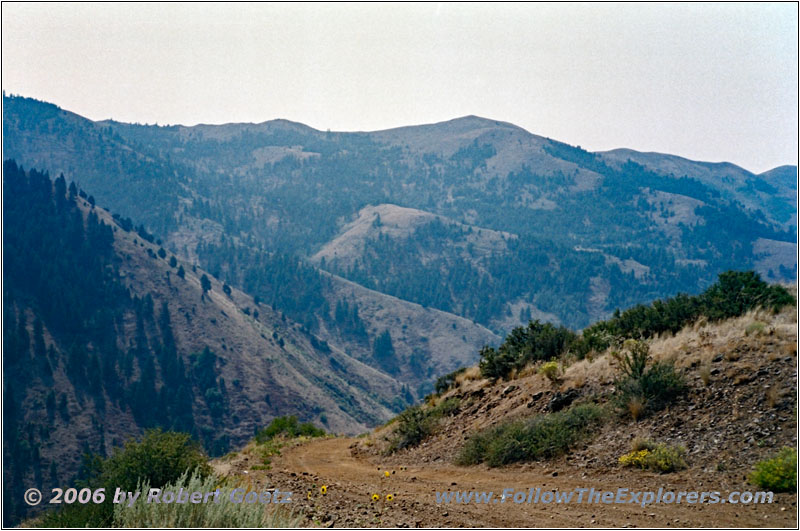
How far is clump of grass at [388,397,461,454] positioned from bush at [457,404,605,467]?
3.57 metres

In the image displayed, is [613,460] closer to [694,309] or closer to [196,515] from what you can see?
[196,515]

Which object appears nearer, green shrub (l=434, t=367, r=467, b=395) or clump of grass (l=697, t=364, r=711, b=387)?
clump of grass (l=697, t=364, r=711, b=387)

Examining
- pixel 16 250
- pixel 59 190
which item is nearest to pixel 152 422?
pixel 16 250

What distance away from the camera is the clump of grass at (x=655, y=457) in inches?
407

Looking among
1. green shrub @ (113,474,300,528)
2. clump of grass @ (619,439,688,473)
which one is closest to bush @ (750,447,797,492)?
clump of grass @ (619,439,688,473)

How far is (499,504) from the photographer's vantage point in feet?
32.2

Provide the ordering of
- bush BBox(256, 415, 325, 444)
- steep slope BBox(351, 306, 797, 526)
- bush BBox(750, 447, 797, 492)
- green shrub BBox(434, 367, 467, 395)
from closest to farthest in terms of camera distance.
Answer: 1. bush BBox(750, 447, 797, 492)
2. steep slope BBox(351, 306, 797, 526)
3. green shrub BBox(434, 367, 467, 395)
4. bush BBox(256, 415, 325, 444)

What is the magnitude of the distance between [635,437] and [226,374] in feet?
319

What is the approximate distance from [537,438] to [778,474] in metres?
4.70

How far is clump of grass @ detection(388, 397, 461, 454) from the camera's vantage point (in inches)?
682

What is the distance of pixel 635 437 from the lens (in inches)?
460

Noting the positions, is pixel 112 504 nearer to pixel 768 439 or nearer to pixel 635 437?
pixel 635 437

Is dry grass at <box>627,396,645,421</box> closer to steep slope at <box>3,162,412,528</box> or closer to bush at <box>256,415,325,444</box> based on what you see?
bush at <box>256,415,325,444</box>

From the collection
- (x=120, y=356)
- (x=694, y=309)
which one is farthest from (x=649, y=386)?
(x=120, y=356)
